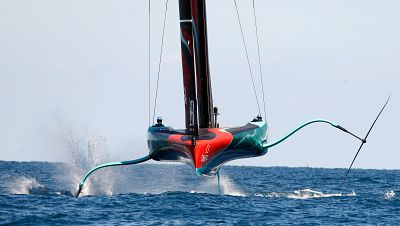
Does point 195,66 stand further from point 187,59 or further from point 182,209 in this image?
point 182,209

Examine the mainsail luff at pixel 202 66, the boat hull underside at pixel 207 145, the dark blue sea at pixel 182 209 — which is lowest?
the dark blue sea at pixel 182 209

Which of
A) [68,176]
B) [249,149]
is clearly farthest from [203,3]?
[68,176]

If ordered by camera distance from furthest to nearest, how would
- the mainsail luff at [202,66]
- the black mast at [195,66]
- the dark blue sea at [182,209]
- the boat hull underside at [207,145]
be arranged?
the mainsail luff at [202,66] → the black mast at [195,66] → the boat hull underside at [207,145] → the dark blue sea at [182,209]

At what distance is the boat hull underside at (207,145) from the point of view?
23.7 m

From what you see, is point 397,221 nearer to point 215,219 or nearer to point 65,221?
point 215,219

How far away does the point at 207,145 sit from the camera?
77.7 ft

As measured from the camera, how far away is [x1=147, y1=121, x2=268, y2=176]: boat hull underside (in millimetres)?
23703

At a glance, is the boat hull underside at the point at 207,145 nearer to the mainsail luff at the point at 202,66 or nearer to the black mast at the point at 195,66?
the black mast at the point at 195,66

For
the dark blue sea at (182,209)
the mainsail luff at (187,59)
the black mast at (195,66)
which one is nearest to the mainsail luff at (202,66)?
the black mast at (195,66)

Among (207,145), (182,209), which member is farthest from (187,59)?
(182,209)

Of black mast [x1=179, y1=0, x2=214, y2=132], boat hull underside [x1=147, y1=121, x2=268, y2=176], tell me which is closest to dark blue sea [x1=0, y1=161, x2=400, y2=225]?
boat hull underside [x1=147, y1=121, x2=268, y2=176]

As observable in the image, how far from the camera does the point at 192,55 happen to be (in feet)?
80.9

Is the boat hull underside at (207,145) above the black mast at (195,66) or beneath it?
beneath

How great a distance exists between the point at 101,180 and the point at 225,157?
1148cm
